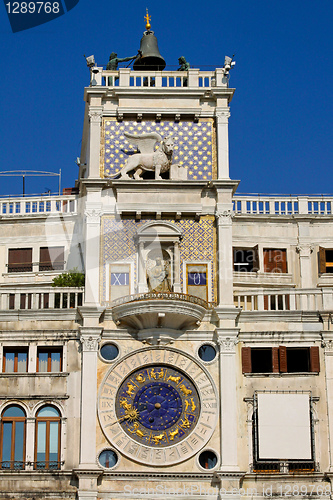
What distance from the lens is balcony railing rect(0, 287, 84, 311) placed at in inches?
1617

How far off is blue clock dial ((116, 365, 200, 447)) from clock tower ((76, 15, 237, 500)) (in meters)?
0.04

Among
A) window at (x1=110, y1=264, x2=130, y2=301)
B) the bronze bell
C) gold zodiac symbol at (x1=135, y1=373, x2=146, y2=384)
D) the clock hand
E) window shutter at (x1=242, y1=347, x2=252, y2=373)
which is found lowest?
the clock hand

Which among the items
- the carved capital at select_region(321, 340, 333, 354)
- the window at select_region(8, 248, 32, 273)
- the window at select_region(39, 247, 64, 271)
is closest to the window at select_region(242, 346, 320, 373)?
the carved capital at select_region(321, 340, 333, 354)

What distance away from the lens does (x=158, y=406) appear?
130ft

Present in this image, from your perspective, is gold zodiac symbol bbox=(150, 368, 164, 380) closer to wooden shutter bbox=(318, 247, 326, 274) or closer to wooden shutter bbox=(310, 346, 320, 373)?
wooden shutter bbox=(310, 346, 320, 373)

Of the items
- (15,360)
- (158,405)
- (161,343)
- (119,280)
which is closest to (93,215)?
(119,280)

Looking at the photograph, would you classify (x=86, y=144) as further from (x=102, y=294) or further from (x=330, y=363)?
(x=330, y=363)

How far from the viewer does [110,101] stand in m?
43.3

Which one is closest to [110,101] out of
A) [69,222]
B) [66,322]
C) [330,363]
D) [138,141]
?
[138,141]

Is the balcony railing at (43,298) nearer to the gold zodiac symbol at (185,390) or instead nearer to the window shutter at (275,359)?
the gold zodiac symbol at (185,390)

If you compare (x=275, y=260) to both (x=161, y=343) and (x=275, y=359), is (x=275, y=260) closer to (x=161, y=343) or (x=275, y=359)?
(x=275, y=359)

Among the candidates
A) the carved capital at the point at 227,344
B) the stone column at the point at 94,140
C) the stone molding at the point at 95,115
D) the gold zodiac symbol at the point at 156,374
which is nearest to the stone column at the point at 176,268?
the carved capital at the point at 227,344

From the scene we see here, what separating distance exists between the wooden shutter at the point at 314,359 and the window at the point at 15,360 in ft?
34.2

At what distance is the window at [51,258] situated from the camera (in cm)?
4462
